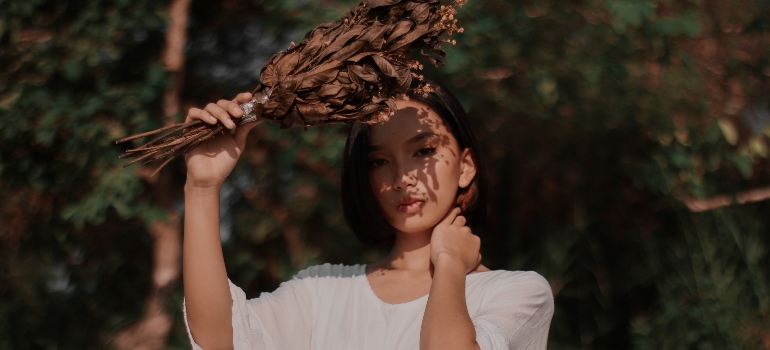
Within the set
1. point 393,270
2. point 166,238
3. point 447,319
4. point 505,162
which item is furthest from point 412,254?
point 166,238

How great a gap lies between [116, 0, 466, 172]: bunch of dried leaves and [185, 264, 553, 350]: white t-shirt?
0.38 m

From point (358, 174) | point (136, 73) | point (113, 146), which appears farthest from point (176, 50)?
point (358, 174)

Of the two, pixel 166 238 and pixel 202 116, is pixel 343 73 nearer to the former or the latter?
pixel 202 116

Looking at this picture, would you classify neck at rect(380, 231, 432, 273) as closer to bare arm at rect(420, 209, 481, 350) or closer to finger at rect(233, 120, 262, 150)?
bare arm at rect(420, 209, 481, 350)

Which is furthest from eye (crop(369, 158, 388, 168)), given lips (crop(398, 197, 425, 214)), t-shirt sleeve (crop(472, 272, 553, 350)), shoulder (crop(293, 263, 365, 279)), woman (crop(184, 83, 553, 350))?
t-shirt sleeve (crop(472, 272, 553, 350))

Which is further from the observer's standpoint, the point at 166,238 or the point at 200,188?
the point at 166,238

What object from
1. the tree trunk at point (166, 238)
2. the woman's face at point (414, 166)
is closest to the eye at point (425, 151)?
the woman's face at point (414, 166)

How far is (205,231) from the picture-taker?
203 centimetres

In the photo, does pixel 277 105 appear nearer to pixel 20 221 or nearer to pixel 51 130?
pixel 51 130

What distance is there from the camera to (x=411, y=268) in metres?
2.38

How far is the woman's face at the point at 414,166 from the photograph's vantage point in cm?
226

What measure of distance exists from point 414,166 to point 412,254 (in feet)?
0.77

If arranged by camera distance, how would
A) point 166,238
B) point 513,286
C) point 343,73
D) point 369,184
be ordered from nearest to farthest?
1. point 343,73
2. point 513,286
3. point 369,184
4. point 166,238

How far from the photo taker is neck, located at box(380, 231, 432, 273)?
2367 mm
